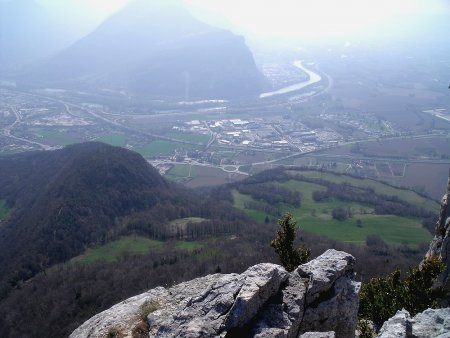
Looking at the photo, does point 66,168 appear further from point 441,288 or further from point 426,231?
point 441,288

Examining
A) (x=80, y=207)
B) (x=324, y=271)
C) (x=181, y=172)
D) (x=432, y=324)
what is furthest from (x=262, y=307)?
(x=181, y=172)

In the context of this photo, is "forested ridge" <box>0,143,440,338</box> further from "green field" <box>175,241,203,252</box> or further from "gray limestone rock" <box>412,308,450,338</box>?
"gray limestone rock" <box>412,308,450,338</box>

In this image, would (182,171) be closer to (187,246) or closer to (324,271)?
(187,246)

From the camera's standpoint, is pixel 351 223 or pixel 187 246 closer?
pixel 187 246

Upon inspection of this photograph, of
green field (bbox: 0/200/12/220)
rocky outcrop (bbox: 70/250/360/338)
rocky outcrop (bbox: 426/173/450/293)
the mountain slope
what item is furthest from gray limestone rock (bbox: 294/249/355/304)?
green field (bbox: 0/200/12/220)

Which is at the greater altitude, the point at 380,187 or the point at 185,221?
the point at 185,221

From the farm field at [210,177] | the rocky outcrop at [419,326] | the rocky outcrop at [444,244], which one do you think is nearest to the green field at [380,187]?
the farm field at [210,177]

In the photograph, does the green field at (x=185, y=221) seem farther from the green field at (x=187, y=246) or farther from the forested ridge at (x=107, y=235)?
the green field at (x=187, y=246)

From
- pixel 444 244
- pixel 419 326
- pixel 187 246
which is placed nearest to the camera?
pixel 419 326
